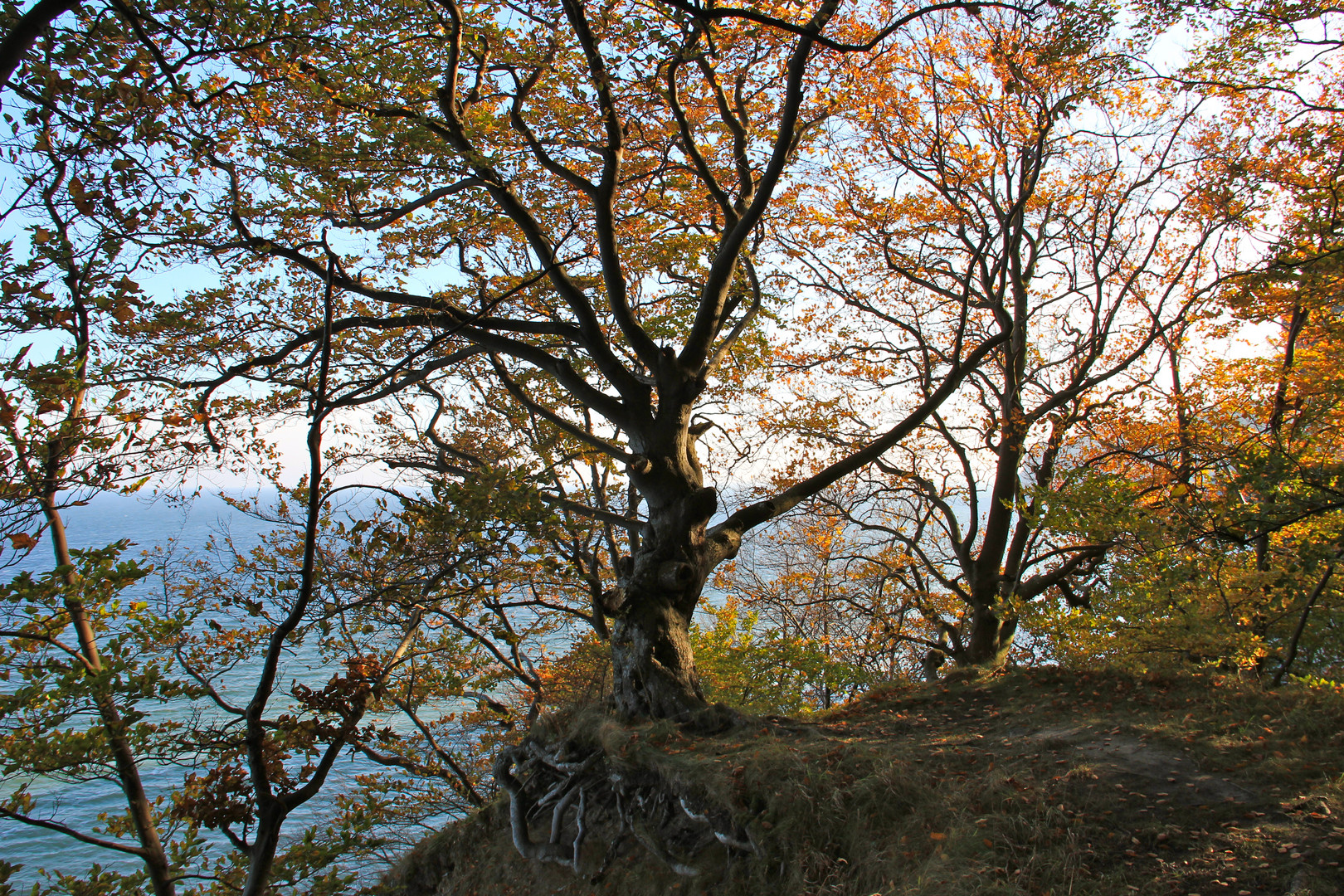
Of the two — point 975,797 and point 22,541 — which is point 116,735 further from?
point 975,797

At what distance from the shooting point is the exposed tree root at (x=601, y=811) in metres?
5.13

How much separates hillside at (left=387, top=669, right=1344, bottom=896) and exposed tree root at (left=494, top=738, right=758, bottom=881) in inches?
0.7

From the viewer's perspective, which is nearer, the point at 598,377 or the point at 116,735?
the point at 116,735

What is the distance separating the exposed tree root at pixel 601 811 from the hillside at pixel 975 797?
0.06 feet

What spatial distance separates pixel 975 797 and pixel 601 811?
316 centimetres

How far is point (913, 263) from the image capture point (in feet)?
39.5

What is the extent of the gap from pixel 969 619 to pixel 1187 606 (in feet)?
18.6

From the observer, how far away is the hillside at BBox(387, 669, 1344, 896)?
A: 11.6 feet

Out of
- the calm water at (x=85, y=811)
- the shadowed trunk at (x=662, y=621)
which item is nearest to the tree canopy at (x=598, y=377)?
the shadowed trunk at (x=662, y=621)

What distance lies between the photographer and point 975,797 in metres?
4.25

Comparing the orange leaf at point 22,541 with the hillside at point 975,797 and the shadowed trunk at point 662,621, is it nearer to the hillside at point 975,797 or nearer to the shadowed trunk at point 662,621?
the hillside at point 975,797

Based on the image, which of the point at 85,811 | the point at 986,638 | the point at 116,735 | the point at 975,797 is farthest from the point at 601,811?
the point at 85,811

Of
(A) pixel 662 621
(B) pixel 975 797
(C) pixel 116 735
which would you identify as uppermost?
(A) pixel 662 621

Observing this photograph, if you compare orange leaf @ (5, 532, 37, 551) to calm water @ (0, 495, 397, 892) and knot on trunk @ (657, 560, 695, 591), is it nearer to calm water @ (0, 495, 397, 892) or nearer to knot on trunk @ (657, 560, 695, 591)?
knot on trunk @ (657, 560, 695, 591)
